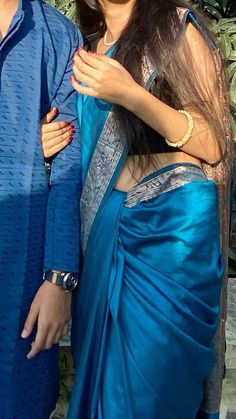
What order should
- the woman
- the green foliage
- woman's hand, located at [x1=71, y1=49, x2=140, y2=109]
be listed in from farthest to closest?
1. the green foliage
2. the woman
3. woman's hand, located at [x1=71, y1=49, x2=140, y2=109]

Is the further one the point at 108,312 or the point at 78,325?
the point at 78,325

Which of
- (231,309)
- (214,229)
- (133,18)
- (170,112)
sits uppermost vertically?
(133,18)

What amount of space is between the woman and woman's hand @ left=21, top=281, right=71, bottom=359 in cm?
7

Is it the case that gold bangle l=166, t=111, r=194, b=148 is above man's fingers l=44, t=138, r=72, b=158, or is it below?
above

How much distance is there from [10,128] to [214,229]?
47 cm

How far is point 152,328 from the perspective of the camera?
139cm

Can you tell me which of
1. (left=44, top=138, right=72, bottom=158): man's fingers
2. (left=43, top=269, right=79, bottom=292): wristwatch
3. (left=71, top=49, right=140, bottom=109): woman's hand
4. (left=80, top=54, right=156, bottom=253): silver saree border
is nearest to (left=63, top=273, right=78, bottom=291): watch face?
(left=43, top=269, right=79, bottom=292): wristwatch

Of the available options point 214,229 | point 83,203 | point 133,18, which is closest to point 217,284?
point 214,229

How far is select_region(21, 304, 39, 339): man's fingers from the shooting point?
1.42 meters

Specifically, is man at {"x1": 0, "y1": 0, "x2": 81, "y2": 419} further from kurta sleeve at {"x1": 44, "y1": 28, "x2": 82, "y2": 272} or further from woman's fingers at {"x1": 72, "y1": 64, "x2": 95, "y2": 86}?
woman's fingers at {"x1": 72, "y1": 64, "x2": 95, "y2": 86}

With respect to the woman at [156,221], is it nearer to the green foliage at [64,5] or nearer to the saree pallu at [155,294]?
the saree pallu at [155,294]

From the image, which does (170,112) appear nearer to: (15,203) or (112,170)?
(112,170)

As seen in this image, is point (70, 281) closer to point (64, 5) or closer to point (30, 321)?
point (30, 321)

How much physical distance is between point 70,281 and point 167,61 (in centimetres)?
49
